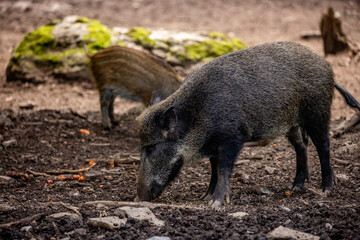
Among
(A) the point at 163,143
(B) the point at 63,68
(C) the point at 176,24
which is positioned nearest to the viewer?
(A) the point at 163,143

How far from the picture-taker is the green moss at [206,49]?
927 centimetres

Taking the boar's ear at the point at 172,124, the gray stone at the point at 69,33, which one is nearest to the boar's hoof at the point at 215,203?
the boar's ear at the point at 172,124

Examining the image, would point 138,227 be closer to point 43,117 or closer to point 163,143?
point 163,143

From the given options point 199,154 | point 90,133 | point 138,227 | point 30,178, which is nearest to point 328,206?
point 199,154

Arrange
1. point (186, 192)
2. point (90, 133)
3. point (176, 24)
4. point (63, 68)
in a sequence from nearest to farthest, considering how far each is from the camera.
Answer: point (186, 192), point (90, 133), point (63, 68), point (176, 24)

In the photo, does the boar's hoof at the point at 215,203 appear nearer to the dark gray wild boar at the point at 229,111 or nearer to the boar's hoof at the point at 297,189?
the dark gray wild boar at the point at 229,111

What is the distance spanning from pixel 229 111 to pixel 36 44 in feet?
20.5

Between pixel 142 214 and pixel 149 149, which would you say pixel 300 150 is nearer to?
pixel 149 149

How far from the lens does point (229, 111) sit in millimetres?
4574

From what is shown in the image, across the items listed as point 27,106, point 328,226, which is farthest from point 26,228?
point 27,106

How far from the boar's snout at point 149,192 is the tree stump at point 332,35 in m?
6.38

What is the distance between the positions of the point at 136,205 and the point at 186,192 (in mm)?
1196

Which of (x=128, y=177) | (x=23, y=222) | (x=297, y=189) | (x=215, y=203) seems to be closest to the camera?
(x=23, y=222)

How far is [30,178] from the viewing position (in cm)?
542
